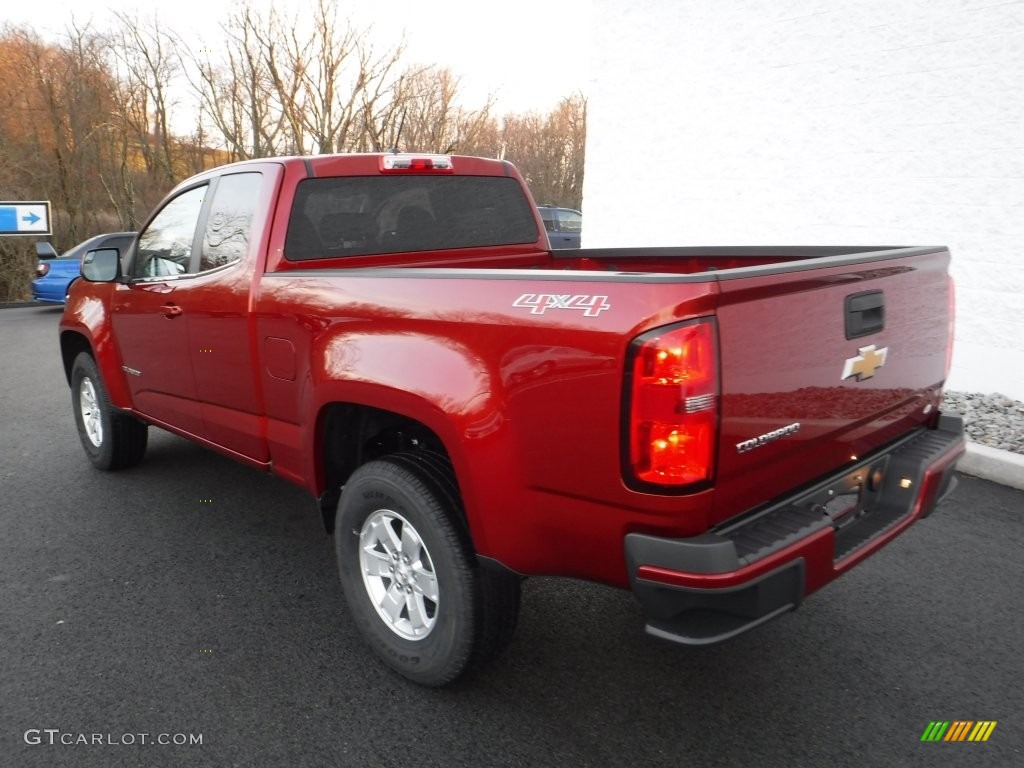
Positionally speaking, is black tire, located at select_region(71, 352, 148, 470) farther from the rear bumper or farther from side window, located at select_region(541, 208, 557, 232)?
side window, located at select_region(541, 208, 557, 232)

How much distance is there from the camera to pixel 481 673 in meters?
2.79

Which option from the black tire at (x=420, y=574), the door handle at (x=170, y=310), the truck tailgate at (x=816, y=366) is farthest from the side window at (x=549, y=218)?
the black tire at (x=420, y=574)

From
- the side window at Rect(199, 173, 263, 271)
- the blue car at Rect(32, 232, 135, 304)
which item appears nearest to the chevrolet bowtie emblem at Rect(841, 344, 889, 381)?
the side window at Rect(199, 173, 263, 271)

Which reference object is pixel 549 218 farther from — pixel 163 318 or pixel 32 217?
pixel 163 318

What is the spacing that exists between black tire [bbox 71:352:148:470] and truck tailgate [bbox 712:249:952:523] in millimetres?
4035

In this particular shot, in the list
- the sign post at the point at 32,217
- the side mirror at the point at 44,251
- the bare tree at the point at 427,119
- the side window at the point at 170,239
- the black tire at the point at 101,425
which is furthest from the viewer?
the bare tree at the point at 427,119

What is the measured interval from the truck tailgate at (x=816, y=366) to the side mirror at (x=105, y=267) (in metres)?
3.68

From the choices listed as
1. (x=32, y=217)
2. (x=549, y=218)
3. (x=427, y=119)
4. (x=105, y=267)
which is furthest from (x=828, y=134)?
(x=427, y=119)

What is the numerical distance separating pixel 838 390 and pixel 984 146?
5119 mm

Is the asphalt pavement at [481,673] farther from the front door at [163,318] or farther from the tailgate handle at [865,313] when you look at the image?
the tailgate handle at [865,313]

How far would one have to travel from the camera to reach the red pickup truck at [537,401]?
78.4 inches

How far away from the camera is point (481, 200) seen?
409cm

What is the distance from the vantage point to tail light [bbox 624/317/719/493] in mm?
1930

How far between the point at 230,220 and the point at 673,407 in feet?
8.30
